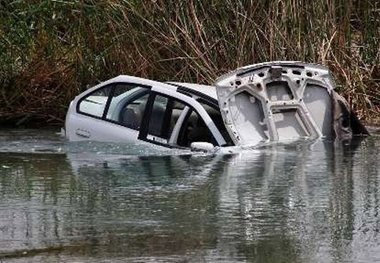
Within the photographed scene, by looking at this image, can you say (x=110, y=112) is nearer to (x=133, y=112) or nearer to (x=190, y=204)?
(x=133, y=112)

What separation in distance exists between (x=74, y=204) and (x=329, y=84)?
17.8 ft

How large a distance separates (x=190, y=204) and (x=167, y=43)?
8.39 m

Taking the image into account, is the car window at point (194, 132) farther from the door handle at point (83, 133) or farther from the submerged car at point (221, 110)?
the door handle at point (83, 133)

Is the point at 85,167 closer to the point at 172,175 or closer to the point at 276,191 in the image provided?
the point at 172,175

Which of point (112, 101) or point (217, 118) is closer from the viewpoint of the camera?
point (217, 118)

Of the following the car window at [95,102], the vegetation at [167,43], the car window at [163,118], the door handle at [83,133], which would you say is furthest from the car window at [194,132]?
the vegetation at [167,43]

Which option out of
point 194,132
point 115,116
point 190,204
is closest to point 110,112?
point 115,116

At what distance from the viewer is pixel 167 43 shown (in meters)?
18.4

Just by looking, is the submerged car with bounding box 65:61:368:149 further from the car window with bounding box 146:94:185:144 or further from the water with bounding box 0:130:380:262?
the water with bounding box 0:130:380:262

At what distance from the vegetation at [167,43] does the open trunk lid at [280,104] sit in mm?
3369

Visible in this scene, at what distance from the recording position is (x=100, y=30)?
19266mm

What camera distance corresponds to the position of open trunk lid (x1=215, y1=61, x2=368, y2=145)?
13.8 m

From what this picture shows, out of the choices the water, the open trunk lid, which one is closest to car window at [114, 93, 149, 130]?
the water

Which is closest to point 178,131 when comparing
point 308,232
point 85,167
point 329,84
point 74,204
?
point 85,167
